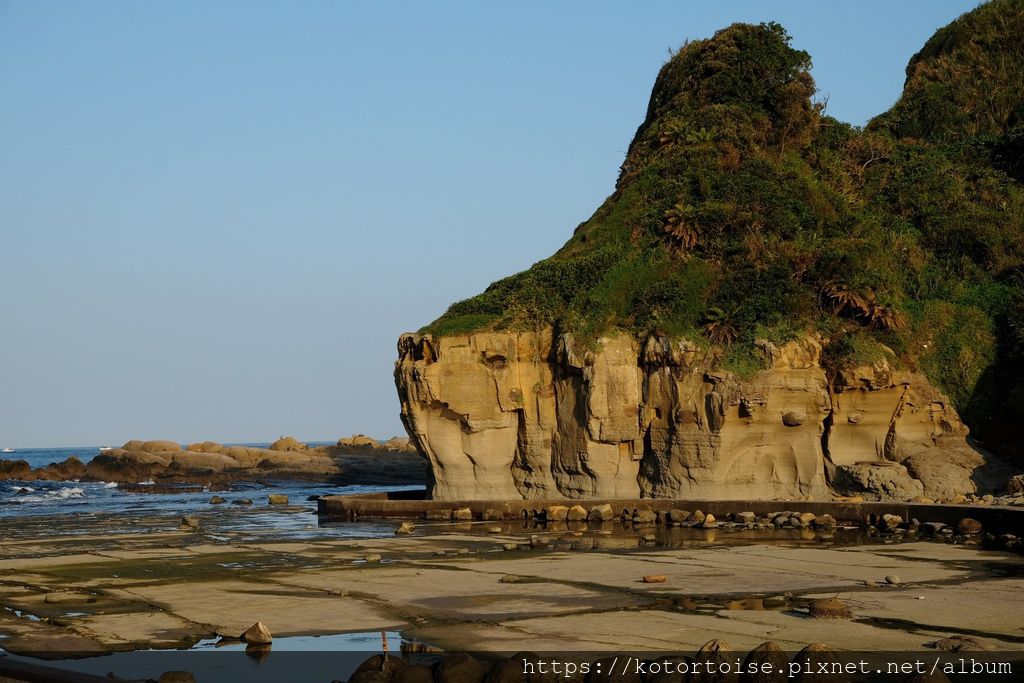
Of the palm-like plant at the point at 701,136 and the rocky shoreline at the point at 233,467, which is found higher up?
the palm-like plant at the point at 701,136

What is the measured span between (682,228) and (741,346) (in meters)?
5.41

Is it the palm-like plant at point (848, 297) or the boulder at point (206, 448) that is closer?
the palm-like plant at point (848, 297)

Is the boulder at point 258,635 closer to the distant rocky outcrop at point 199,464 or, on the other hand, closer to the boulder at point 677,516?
the boulder at point 677,516

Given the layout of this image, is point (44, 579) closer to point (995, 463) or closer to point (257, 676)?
point (257, 676)

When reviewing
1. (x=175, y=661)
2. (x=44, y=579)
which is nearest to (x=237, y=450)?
(x=44, y=579)

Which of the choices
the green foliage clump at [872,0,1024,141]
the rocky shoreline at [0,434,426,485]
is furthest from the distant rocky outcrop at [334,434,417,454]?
the green foliage clump at [872,0,1024,141]

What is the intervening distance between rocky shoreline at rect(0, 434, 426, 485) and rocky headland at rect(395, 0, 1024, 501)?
1071 inches

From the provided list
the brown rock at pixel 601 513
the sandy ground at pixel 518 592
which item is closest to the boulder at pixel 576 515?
the brown rock at pixel 601 513

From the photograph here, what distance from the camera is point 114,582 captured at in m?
18.5

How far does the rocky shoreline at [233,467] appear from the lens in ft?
217

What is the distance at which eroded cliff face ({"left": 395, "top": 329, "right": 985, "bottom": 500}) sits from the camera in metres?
31.2

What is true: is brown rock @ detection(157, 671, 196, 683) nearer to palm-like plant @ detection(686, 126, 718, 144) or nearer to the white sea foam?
palm-like plant @ detection(686, 126, 718, 144)

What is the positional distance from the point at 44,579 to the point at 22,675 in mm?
12892

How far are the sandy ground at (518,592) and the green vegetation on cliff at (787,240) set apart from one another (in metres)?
9.44
